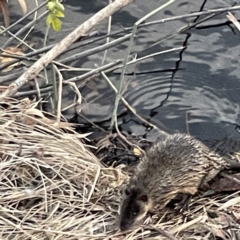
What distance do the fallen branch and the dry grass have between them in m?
0.26

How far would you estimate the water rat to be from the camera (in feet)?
14.4

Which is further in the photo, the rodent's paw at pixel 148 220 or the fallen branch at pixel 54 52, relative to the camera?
the fallen branch at pixel 54 52

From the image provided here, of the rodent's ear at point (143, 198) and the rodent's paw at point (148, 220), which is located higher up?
the rodent's ear at point (143, 198)

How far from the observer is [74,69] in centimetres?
595

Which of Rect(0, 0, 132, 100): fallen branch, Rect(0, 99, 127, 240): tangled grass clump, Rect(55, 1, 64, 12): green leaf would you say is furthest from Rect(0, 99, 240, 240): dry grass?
Rect(55, 1, 64, 12): green leaf

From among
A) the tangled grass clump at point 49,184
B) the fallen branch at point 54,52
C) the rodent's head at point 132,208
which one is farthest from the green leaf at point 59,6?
the rodent's head at point 132,208

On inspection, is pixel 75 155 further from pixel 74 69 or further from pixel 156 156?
pixel 74 69

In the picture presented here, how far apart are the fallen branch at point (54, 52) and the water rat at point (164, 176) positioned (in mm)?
1037

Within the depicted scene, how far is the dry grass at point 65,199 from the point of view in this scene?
444 centimetres

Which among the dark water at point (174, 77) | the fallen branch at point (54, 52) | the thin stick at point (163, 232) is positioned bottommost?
the dark water at point (174, 77)

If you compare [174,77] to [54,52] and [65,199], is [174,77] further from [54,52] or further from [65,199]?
[65,199]

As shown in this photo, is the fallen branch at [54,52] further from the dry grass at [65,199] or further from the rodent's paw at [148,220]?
the rodent's paw at [148,220]

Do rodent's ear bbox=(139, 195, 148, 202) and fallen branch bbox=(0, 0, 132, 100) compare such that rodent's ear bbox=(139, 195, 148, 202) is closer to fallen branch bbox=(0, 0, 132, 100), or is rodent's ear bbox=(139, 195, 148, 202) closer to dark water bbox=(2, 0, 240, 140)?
fallen branch bbox=(0, 0, 132, 100)

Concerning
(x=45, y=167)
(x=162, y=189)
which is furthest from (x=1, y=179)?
(x=162, y=189)
